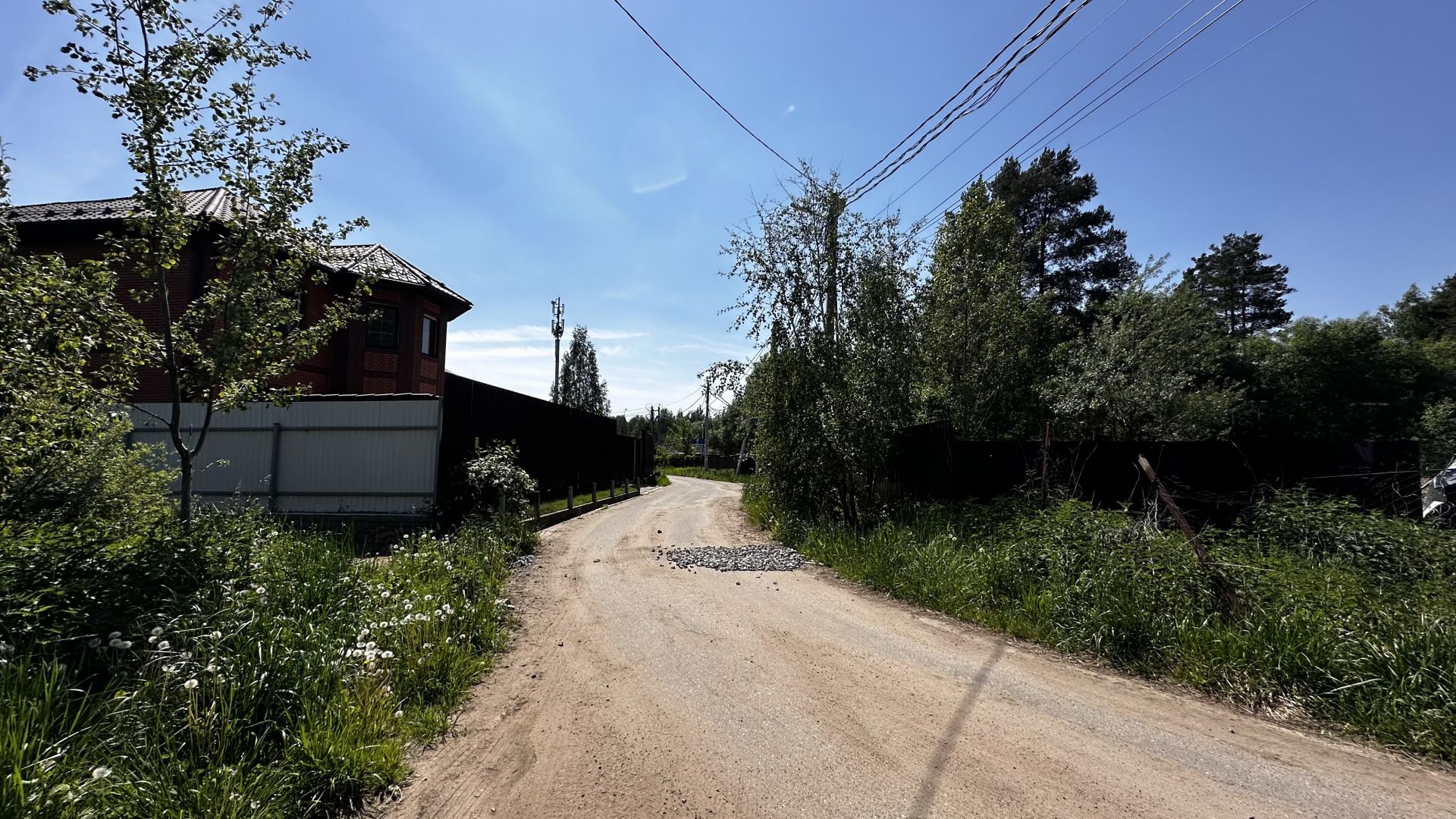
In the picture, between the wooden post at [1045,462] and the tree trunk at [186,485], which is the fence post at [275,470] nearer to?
the tree trunk at [186,485]

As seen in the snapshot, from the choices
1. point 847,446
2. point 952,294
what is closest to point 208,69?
point 847,446

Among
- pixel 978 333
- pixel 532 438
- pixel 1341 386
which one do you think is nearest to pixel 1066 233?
pixel 1341 386

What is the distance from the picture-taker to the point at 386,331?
19.1 m

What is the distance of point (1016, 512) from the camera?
24.7 feet

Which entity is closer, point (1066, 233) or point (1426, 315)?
point (1066, 233)

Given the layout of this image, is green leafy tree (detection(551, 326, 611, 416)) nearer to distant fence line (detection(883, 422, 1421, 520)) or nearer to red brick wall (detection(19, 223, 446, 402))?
red brick wall (detection(19, 223, 446, 402))

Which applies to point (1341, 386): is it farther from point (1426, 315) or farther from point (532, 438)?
point (532, 438)

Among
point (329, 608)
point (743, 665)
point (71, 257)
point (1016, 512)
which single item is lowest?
point (743, 665)

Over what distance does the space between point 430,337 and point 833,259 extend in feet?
52.0

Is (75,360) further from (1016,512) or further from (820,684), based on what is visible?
(1016,512)

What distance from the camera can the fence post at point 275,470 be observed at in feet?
35.7

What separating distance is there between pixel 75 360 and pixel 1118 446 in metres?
10.8

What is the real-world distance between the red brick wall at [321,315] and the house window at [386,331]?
0.17 meters

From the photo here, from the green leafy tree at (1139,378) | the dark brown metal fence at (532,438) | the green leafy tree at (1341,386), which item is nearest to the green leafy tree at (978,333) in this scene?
the green leafy tree at (1139,378)
